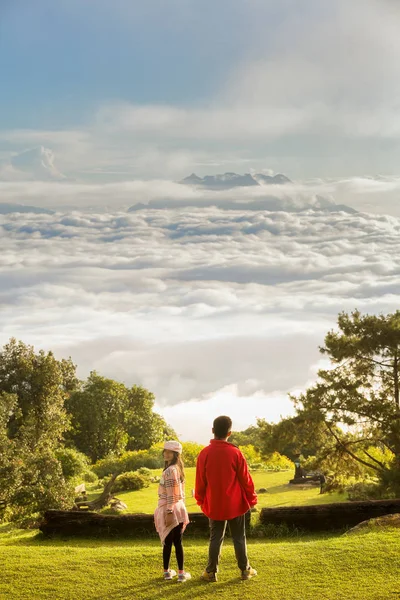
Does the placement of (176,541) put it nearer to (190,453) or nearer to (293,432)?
(293,432)

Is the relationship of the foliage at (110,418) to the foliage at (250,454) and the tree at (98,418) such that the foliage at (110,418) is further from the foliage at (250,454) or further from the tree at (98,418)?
the foliage at (250,454)

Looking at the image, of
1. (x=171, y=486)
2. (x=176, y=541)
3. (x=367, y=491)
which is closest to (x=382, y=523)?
(x=176, y=541)

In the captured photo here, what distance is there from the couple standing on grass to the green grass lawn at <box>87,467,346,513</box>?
1413cm

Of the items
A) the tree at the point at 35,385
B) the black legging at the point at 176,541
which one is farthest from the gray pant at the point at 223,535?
the tree at the point at 35,385

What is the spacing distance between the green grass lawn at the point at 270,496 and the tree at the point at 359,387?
225cm

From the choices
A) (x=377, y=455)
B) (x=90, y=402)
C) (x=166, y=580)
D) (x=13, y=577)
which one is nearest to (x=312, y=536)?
(x=166, y=580)

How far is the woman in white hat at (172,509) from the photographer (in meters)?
8.72

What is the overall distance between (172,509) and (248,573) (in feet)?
4.93

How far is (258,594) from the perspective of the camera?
27.3 feet

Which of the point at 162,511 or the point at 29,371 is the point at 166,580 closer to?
the point at 162,511

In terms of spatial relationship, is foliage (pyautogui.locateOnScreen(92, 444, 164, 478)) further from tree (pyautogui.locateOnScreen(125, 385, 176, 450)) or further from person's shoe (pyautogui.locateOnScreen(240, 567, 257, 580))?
person's shoe (pyautogui.locateOnScreen(240, 567, 257, 580))

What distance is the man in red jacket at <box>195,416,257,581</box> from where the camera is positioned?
8320 millimetres

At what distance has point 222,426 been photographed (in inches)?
330

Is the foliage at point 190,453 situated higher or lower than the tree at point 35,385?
lower
